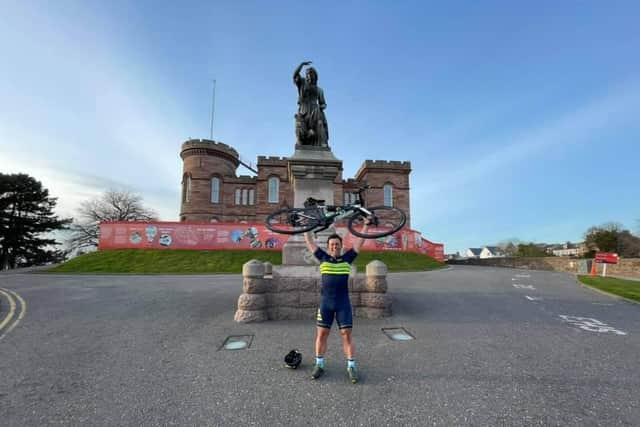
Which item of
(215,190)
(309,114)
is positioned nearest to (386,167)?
(215,190)

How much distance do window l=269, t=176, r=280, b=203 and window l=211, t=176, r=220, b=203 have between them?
22.3ft

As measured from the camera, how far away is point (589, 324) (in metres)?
6.63

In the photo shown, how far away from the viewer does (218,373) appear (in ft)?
12.9

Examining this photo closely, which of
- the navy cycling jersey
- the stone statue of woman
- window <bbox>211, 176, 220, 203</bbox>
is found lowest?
the navy cycling jersey

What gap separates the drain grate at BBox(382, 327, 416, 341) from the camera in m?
5.32

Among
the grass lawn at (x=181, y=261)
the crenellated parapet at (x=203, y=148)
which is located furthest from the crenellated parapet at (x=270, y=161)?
the grass lawn at (x=181, y=261)

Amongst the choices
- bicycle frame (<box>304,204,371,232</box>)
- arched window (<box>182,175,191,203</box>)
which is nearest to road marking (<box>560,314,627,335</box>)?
bicycle frame (<box>304,204,371,232</box>)

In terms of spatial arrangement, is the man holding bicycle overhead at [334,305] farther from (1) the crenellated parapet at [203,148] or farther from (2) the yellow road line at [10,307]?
(1) the crenellated parapet at [203,148]

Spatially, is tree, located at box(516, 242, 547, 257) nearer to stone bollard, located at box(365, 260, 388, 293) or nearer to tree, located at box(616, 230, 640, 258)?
tree, located at box(616, 230, 640, 258)

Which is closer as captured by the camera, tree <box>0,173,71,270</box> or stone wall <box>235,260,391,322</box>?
stone wall <box>235,260,391,322</box>

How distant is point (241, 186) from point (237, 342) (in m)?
35.3

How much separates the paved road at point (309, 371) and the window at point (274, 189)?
101ft

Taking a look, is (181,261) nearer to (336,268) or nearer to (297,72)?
(297,72)

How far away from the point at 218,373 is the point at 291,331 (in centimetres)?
193
